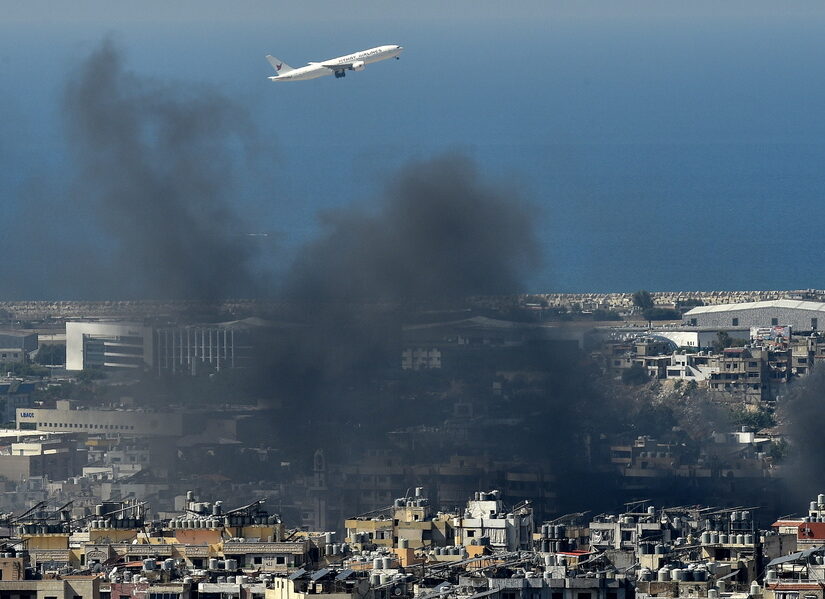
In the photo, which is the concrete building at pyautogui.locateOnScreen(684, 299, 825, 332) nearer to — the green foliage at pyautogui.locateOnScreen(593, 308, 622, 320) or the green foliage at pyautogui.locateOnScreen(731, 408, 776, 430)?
the green foliage at pyautogui.locateOnScreen(593, 308, 622, 320)

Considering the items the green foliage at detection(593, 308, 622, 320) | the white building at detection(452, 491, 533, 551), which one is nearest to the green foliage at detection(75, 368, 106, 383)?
the green foliage at detection(593, 308, 622, 320)

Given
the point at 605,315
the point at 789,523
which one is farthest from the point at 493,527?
the point at 605,315

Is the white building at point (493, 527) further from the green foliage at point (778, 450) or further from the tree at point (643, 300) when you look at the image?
the tree at point (643, 300)

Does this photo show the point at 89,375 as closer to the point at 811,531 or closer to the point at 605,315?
the point at 605,315

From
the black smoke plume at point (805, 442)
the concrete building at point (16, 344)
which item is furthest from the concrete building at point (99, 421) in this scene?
the concrete building at point (16, 344)

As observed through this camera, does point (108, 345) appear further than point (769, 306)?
No

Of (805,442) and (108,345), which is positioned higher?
(108,345)

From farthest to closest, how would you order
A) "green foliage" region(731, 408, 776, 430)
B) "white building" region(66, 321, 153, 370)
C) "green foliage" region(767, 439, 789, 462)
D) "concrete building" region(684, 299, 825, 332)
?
"concrete building" region(684, 299, 825, 332) < "white building" region(66, 321, 153, 370) < "green foliage" region(731, 408, 776, 430) < "green foliage" region(767, 439, 789, 462)
